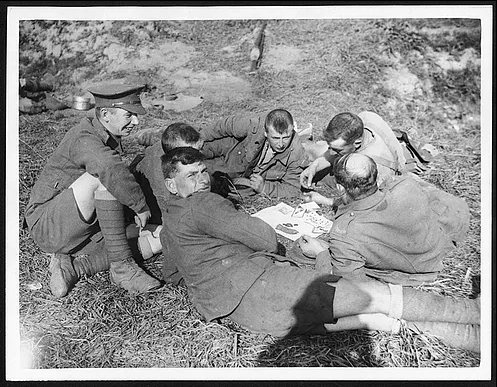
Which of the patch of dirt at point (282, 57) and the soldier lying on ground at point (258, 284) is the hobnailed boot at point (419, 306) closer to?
the soldier lying on ground at point (258, 284)

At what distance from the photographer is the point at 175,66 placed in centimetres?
420

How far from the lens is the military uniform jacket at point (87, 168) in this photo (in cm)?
354

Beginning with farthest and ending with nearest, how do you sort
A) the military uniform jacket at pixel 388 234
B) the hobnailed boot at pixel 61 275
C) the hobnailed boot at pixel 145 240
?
the hobnailed boot at pixel 145 240, the hobnailed boot at pixel 61 275, the military uniform jacket at pixel 388 234

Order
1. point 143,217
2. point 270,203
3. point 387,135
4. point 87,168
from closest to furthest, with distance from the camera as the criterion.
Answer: point 87,168 → point 143,217 → point 387,135 → point 270,203

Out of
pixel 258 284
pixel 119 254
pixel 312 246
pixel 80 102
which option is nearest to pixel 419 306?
pixel 312 246

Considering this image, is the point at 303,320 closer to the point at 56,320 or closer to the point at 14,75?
the point at 56,320

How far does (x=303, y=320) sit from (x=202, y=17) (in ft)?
7.40

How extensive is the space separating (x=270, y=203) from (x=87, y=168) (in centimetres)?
152

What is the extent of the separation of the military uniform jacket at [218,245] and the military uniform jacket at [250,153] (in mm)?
1213

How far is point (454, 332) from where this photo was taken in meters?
3.46

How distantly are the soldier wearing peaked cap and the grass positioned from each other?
113 millimetres

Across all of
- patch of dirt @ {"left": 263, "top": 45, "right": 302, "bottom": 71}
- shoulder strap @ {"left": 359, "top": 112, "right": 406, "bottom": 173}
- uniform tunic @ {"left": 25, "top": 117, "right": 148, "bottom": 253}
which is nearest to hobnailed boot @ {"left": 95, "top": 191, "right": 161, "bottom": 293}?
uniform tunic @ {"left": 25, "top": 117, "right": 148, "bottom": 253}

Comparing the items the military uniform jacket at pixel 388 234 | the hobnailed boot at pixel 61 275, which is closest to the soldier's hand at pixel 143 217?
the hobnailed boot at pixel 61 275

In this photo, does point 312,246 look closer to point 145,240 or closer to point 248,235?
point 248,235
